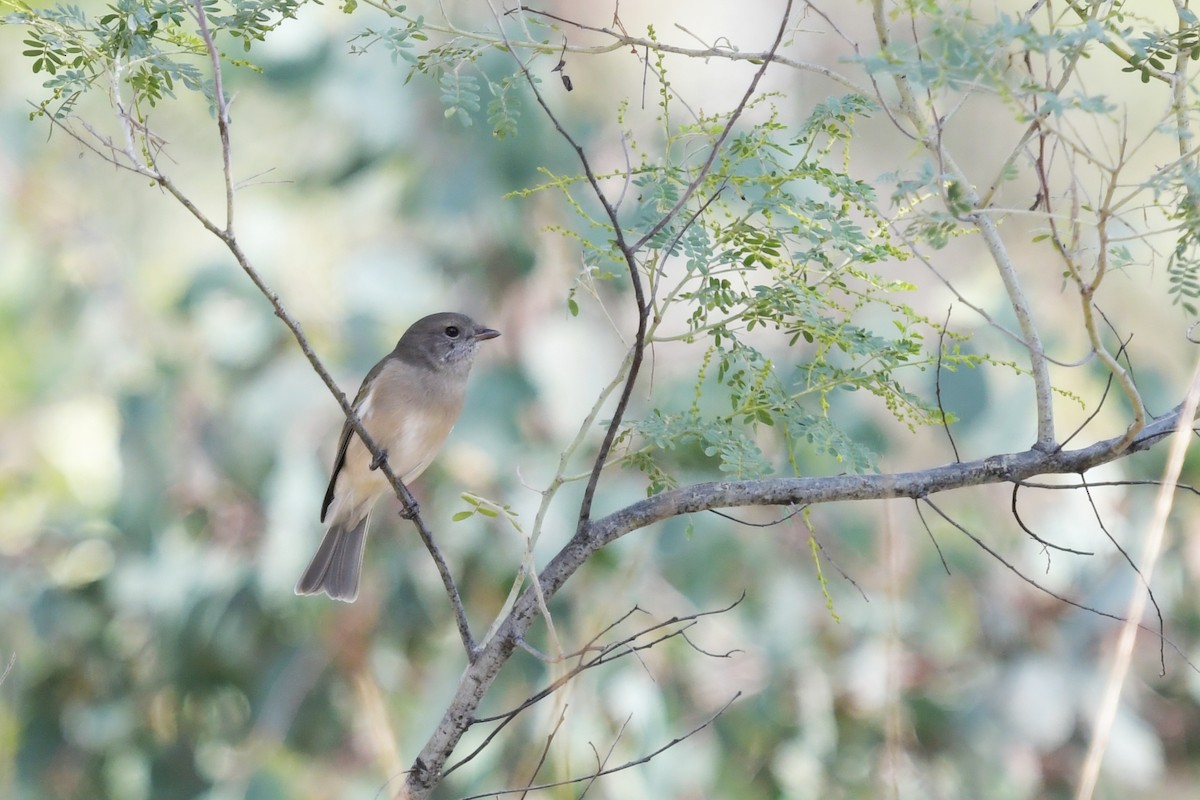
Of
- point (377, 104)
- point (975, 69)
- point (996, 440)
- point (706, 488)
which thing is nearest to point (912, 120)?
point (975, 69)

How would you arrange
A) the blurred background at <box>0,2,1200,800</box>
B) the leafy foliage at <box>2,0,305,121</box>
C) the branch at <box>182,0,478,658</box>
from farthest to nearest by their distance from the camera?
the blurred background at <box>0,2,1200,800</box>, the leafy foliage at <box>2,0,305,121</box>, the branch at <box>182,0,478,658</box>

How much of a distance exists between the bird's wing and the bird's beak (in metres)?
0.35

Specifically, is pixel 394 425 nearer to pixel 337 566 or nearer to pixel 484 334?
pixel 484 334

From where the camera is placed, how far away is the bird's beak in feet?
15.5

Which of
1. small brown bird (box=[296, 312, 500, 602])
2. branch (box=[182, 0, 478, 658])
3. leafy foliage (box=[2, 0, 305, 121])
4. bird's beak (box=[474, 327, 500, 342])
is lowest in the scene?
branch (box=[182, 0, 478, 658])

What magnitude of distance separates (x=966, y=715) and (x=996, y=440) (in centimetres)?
128

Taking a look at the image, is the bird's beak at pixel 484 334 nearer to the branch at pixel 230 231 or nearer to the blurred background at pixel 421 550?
the blurred background at pixel 421 550

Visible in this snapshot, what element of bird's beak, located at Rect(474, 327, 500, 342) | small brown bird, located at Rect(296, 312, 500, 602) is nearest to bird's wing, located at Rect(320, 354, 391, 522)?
small brown bird, located at Rect(296, 312, 500, 602)

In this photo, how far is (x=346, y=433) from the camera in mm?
4793

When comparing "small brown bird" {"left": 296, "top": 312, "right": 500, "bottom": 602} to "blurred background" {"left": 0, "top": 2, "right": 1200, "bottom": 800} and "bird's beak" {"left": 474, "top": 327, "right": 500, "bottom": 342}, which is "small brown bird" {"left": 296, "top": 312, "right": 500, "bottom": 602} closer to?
"bird's beak" {"left": 474, "top": 327, "right": 500, "bottom": 342}

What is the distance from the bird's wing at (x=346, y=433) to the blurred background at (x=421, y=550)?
77mm

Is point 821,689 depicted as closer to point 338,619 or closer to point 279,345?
point 338,619

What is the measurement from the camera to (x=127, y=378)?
5336 millimetres

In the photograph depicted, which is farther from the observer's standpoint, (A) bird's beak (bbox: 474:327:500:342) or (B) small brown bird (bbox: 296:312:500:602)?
(A) bird's beak (bbox: 474:327:500:342)
